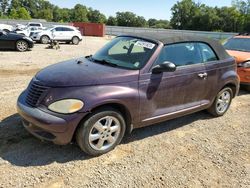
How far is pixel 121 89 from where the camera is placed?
154 inches

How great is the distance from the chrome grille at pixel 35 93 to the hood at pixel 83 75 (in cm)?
8

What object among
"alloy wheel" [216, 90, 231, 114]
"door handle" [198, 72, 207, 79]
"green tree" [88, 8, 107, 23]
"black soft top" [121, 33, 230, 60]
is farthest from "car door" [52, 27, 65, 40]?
"green tree" [88, 8, 107, 23]

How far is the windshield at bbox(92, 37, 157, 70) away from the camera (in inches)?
171

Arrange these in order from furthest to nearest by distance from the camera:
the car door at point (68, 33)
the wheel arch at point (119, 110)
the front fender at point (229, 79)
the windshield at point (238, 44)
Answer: the car door at point (68, 33) → the windshield at point (238, 44) → the front fender at point (229, 79) → the wheel arch at point (119, 110)

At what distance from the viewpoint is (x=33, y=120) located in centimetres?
366

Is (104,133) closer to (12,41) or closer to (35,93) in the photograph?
(35,93)

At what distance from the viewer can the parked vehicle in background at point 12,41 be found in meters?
14.0

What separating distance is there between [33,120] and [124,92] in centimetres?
125

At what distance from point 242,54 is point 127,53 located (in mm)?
4559

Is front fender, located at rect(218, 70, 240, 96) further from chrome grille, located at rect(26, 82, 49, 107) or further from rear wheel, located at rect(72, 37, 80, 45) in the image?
rear wheel, located at rect(72, 37, 80, 45)

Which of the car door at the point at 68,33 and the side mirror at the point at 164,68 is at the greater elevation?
the side mirror at the point at 164,68

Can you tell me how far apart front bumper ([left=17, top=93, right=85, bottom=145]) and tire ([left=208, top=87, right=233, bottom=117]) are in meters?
3.03

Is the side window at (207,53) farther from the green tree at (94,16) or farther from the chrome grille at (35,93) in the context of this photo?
the green tree at (94,16)

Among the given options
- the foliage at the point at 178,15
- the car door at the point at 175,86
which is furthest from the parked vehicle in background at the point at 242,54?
the foliage at the point at 178,15
